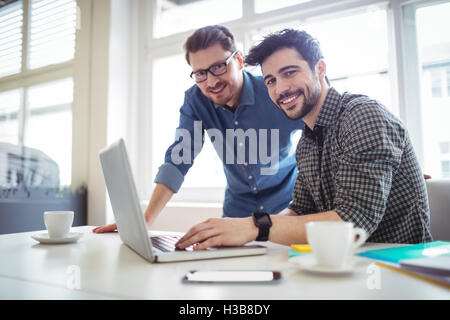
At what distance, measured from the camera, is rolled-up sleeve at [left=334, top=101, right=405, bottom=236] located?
0.84 meters

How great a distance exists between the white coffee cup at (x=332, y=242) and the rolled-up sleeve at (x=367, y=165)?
0.94 ft

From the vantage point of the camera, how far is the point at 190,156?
5.61 feet

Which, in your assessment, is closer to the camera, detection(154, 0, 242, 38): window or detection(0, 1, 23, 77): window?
detection(0, 1, 23, 77): window

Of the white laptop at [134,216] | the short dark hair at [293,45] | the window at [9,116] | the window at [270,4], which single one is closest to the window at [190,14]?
the window at [270,4]

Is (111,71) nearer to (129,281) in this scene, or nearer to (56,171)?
(56,171)

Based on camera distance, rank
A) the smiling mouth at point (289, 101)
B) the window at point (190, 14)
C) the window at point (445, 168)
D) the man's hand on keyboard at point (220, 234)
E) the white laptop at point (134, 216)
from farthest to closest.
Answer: the window at point (190, 14), the window at point (445, 168), the smiling mouth at point (289, 101), the man's hand on keyboard at point (220, 234), the white laptop at point (134, 216)

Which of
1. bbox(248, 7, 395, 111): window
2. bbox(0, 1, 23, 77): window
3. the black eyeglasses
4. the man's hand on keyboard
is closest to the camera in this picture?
the man's hand on keyboard

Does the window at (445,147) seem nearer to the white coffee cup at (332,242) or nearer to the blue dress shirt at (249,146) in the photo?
the blue dress shirt at (249,146)

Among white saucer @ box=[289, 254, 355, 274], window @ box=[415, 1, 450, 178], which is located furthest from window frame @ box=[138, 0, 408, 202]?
white saucer @ box=[289, 254, 355, 274]

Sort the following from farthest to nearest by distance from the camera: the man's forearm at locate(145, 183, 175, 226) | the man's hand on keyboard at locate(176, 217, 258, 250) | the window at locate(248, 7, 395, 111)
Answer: the window at locate(248, 7, 395, 111), the man's forearm at locate(145, 183, 175, 226), the man's hand on keyboard at locate(176, 217, 258, 250)

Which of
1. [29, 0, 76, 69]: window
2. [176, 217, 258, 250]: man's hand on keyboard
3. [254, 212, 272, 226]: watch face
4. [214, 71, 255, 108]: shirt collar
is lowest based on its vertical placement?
[176, 217, 258, 250]: man's hand on keyboard

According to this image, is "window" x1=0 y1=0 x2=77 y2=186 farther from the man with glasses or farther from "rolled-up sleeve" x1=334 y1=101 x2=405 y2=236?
"rolled-up sleeve" x1=334 y1=101 x2=405 y2=236

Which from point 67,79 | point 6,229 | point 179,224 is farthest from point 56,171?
point 179,224

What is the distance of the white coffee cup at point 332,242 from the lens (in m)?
0.55
